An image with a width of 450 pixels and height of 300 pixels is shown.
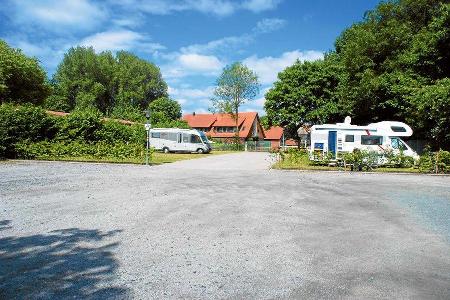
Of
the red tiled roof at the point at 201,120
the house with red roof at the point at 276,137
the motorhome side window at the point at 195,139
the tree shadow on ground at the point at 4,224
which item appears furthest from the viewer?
the house with red roof at the point at 276,137

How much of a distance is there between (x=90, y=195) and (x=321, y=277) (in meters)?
8.57

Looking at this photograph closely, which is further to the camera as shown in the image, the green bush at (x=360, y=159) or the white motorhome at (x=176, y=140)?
the white motorhome at (x=176, y=140)

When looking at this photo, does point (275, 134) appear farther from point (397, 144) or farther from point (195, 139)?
point (397, 144)

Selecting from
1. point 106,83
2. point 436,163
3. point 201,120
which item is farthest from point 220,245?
point 106,83

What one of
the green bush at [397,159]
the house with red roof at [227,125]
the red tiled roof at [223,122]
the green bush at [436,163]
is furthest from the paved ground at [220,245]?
the red tiled roof at [223,122]

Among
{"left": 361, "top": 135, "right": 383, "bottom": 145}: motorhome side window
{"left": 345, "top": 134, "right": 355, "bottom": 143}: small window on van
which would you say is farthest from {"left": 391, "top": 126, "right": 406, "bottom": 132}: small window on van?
{"left": 345, "top": 134, "right": 355, "bottom": 143}: small window on van

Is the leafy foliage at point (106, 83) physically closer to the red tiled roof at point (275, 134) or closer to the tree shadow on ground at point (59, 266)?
the red tiled roof at point (275, 134)

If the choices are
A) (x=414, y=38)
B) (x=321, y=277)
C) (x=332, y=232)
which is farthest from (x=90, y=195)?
(x=414, y=38)

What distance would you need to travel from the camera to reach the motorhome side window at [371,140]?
24578 millimetres

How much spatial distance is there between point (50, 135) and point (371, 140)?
975 inches

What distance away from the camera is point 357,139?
24672 mm

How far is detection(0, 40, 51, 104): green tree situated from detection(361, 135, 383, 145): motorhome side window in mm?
41467

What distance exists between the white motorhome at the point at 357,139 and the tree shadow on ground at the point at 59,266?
19.9m

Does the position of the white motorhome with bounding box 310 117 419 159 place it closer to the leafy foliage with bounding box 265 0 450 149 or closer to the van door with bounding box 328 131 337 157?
the van door with bounding box 328 131 337 157
